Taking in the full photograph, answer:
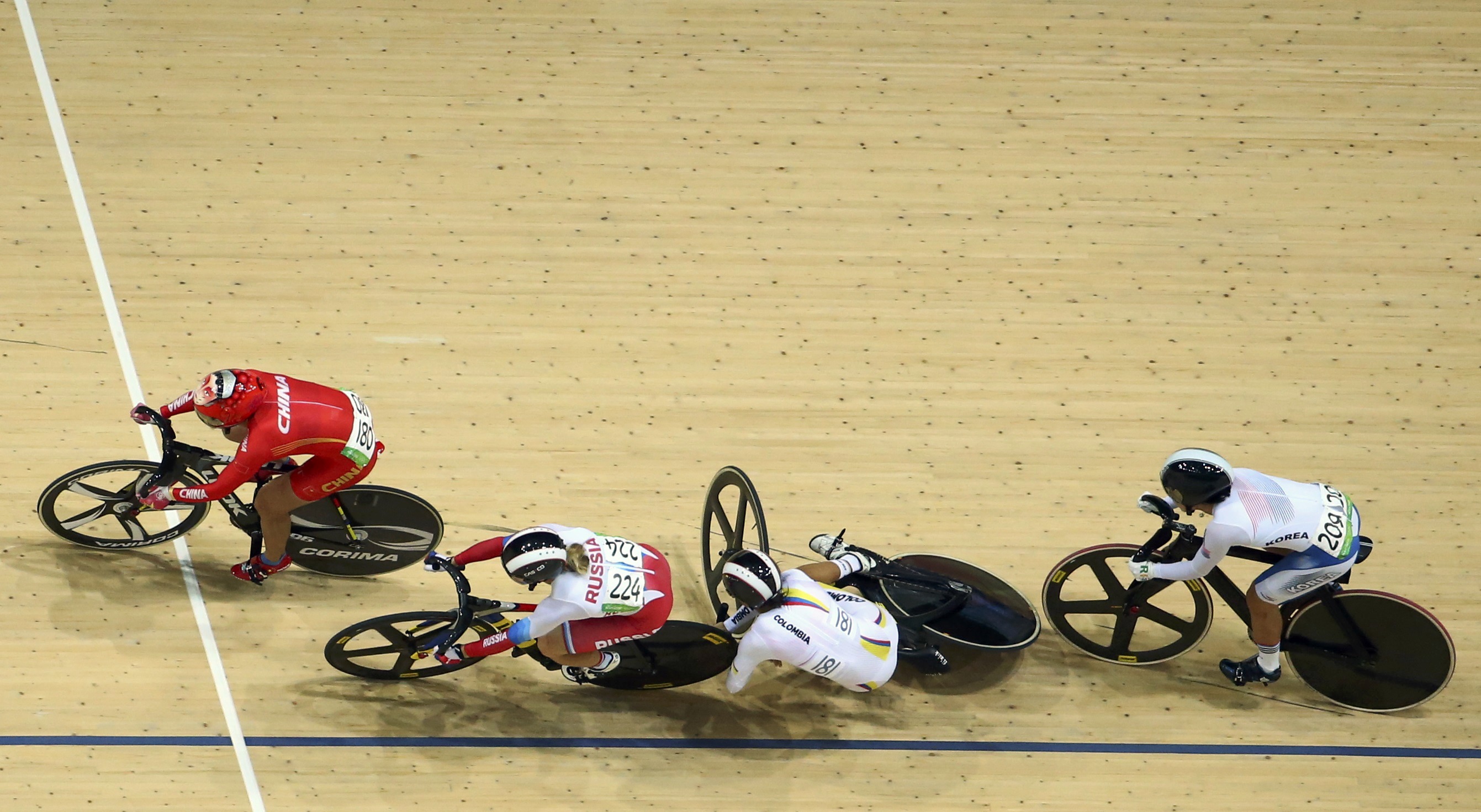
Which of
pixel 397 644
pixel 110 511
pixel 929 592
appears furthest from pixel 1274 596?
pixel 110 511

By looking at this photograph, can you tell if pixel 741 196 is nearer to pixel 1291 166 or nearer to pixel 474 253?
pixel 474 253

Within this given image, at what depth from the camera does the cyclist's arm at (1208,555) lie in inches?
180

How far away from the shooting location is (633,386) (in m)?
5.99

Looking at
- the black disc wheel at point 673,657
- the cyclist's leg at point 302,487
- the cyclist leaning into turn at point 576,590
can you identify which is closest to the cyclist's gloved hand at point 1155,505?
the black disc wheel at point 673,657

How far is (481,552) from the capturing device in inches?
180

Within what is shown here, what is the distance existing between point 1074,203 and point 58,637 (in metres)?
5.63

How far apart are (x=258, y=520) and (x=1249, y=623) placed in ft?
14.5

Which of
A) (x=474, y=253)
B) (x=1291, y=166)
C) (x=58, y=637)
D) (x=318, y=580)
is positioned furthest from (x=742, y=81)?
(x=58, y=637)

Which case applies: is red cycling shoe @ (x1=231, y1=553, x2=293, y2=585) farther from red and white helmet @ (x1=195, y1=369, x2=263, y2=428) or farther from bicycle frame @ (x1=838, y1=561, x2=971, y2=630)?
bicycle frame @ (x1=838, y1=561, x2=971, y2=630)

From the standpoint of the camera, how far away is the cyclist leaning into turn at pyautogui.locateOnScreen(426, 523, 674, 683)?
4234mm

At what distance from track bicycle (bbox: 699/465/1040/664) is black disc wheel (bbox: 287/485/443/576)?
133cm

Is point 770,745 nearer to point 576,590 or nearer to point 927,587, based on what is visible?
point 927,587

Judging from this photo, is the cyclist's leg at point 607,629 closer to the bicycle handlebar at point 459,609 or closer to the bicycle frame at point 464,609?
the bicycle frame at point 464,609

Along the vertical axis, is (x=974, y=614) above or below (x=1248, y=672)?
above
